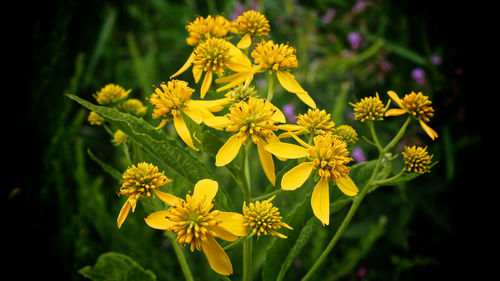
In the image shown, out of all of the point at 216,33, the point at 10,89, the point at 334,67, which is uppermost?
the point at 334,67

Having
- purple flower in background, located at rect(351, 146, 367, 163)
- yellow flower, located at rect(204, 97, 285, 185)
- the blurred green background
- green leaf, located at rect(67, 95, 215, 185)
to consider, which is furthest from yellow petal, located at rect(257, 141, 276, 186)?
purple flower in background, located at rect(351, 146, 367, 163)

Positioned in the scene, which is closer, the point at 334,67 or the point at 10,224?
the point at 10,224

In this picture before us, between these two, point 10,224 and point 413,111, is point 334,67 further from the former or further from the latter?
point 10,224

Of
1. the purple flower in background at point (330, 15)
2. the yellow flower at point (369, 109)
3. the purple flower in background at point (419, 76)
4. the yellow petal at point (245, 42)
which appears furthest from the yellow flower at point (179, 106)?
the purple flower in background at point (330, 15)

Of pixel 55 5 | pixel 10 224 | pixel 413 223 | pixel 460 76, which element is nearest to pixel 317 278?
pixel 413 223

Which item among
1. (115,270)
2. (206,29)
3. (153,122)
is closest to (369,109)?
(206,29)

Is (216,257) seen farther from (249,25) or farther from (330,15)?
(330,15)
